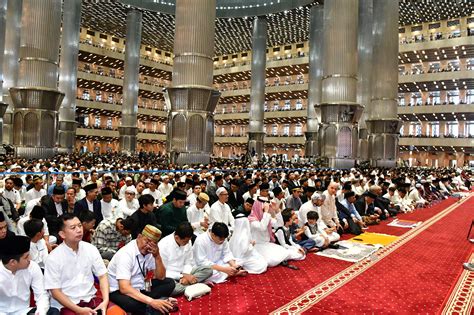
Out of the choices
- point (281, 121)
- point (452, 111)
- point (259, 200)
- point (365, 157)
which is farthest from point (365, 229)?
point (281, 121)

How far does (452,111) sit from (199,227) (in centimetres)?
2898

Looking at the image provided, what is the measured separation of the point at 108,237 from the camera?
4.21m

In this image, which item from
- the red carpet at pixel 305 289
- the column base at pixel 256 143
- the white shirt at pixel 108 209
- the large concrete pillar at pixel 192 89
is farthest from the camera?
the column base at pixel 256 143

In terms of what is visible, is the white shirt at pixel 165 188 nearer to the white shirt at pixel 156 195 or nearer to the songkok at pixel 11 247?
the white shirt at pixel 156 195

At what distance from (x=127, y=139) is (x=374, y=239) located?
74.6ft

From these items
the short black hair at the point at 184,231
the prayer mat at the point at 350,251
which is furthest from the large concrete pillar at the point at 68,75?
the short black hair at the point at 184,231

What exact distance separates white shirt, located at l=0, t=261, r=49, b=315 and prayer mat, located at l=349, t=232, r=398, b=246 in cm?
476

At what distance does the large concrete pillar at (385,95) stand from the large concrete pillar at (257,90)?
9.10 m

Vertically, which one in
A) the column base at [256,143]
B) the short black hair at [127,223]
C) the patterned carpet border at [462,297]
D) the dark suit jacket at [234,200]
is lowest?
the patterned carpet border at [462,297]

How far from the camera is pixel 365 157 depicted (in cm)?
1867

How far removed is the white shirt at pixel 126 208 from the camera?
18.2 ft

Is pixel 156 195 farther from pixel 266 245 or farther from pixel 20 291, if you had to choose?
pixel 20 291

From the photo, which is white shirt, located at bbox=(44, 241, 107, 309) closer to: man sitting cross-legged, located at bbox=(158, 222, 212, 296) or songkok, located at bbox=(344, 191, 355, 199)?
man sitting cross-legged, located at bbox=(158, 222, 212, 296)

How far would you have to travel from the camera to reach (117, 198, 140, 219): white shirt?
18.2 feet
